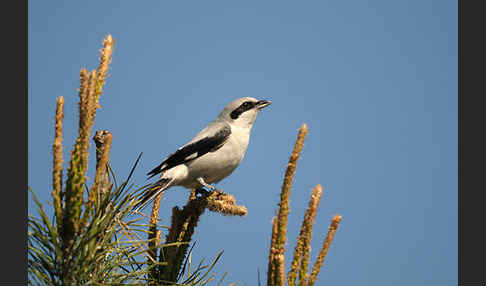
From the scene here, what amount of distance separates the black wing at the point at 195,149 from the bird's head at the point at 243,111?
20.0 inches

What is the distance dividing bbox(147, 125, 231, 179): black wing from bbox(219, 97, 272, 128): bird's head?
1.67ft

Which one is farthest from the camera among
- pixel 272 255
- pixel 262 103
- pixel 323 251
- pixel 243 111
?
pixel 262 103

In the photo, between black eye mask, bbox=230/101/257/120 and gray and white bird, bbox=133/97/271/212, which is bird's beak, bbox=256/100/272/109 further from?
gray and white bird, bbox=133/97/271/212

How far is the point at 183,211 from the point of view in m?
3.20

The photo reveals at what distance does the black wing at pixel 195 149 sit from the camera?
544 centimetres

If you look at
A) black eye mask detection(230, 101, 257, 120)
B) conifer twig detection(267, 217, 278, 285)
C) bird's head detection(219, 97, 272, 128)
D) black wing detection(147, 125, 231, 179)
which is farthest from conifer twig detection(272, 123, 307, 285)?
black eye mask detection(230, 101, 257, 120)

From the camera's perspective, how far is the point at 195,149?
5.66 meters

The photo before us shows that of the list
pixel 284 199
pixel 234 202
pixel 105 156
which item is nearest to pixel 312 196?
pixel 284 199

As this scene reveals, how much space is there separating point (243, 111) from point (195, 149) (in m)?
1.22

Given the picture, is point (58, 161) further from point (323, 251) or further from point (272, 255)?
point (323, 251)

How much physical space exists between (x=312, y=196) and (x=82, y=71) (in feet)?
4.20

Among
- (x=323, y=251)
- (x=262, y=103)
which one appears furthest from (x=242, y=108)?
(x=323, y=251)

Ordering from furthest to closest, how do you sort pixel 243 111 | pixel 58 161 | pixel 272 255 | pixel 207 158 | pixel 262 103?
1. pixel 262 103
2. pixel 243 111
3. pixel 207 158
4. pixel 272 255
5. pixel 58 161

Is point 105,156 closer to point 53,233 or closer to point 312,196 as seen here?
point 53,233
